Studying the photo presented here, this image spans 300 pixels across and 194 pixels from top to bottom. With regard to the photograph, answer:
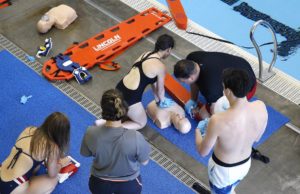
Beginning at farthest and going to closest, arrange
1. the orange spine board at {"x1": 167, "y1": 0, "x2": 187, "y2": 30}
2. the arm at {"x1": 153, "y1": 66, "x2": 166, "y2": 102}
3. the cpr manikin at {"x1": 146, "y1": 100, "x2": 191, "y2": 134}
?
1. the orange spine board at {"x1": 167, "y1": 0, "x2": 187, "y2": 30}
2. the cpr manikin at {"x1": 146, "y1": 100, "x2": 191, "y2": 134}
3. the arm at {"x1": 153, "y1": 66, "x2": 166, "y2": 102}

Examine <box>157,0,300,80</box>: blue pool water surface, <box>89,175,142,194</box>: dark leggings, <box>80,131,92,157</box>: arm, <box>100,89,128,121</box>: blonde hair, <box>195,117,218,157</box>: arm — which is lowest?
<box>157,0,300,80</box>: blue pool water surface

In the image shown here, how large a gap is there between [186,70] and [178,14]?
8.66ft

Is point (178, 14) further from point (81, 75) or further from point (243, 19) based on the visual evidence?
point (81, 75)

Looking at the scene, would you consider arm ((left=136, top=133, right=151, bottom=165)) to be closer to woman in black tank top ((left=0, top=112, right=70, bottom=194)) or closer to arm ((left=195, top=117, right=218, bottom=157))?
arm ((left=195, top=117, right=218, bottom=157))

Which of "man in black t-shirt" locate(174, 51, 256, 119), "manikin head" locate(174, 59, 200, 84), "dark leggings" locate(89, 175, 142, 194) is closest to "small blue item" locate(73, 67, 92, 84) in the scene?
"man in black t-shirt" locate(174, 51, 256, 119)

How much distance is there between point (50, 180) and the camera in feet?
15.2

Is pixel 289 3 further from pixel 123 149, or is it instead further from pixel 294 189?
pixel 123 149

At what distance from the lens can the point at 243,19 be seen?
25.5 feet

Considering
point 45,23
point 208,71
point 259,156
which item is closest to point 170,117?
point 208,71

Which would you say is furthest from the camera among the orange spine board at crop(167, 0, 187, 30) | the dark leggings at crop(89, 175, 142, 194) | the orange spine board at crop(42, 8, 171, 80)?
the orange spine board at crop(167, 0, 187, 30)

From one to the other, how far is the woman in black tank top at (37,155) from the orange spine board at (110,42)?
1.87 m

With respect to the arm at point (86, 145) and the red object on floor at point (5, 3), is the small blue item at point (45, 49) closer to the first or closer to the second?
the red object on floor at point (5, 3)

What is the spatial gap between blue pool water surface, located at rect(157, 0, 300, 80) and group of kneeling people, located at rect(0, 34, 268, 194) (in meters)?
2.34

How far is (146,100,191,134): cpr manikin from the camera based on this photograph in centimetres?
535
